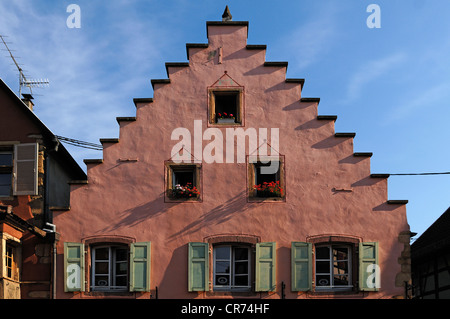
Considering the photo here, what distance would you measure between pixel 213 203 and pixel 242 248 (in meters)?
1.16

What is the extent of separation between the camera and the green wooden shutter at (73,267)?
14.6 meters

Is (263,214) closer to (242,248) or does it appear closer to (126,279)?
(242,248)

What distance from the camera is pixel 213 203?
15078mm

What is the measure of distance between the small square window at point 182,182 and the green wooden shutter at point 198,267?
1.10 m

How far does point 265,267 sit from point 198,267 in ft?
4.66

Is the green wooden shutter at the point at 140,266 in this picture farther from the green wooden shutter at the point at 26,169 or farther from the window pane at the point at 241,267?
the green wooden shutter at the point at 26,169

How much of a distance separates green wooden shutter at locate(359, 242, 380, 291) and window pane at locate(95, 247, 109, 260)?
5447 millimetres

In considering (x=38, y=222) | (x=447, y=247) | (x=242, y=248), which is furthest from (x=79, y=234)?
(x=447, y=247)

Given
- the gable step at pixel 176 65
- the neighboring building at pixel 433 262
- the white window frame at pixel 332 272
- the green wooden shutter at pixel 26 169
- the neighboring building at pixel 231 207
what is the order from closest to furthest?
1. the neighboring building at pixel 231 207
2. the white window frame at pixel 332 272
3. the green wooden shutter at pixel 26 169
4. the gable step at pixel 176 65
5. the neighboring building at pixel 433 262

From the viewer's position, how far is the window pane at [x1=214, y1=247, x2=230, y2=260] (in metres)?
15.0

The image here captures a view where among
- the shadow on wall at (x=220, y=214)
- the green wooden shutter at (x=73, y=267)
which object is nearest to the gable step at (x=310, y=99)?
the shadow on wall at (x=220, y=214)

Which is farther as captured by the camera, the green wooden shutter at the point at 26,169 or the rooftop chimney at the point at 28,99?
the rooftop chimney at the point at 28,99

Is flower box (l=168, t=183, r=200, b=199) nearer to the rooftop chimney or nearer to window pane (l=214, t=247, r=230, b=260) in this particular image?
window pane (l=214, t=247, r=230, b=260)

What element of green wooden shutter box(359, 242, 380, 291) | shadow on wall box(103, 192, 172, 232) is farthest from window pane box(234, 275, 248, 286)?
green wooden shutter box(359, 242, 380, 291)
